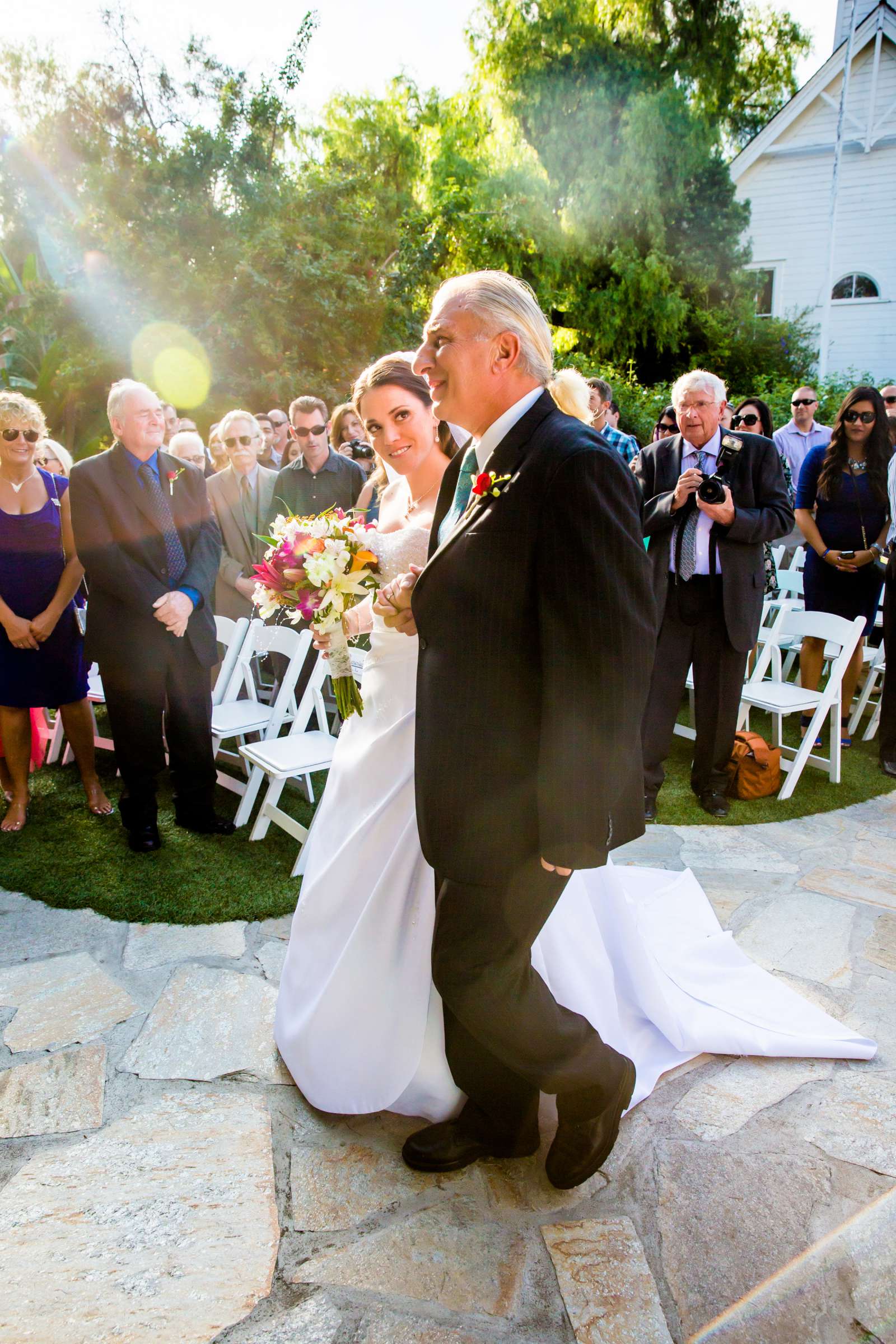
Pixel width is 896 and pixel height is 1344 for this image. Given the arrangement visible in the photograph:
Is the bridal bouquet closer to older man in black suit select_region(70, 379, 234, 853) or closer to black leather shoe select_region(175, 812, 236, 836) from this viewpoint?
older man in black suit select_region(70, 379, 234, 853)

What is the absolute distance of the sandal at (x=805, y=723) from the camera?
21.6ft

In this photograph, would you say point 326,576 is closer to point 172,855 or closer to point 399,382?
point 399,382

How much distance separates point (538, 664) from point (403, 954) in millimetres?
1089

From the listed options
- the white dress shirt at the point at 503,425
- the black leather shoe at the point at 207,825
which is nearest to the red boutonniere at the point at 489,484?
the white dress shirt at the point at 503,425

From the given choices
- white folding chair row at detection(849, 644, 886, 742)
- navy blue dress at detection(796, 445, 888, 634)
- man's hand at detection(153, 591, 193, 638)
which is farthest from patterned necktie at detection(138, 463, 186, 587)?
white folding chair row at detection(849, 644, 886, 742)

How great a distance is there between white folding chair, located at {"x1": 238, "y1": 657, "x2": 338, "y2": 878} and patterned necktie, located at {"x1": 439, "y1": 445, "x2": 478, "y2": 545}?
1978mm

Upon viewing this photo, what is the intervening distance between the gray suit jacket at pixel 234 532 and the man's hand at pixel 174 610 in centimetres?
219

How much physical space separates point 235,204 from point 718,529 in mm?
18736

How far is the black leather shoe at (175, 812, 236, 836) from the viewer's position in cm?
477

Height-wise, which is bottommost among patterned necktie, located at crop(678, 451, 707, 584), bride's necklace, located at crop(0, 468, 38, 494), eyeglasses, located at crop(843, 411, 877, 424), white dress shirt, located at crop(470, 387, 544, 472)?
patterned necktie, located at crop(678, 451, 707, 584)

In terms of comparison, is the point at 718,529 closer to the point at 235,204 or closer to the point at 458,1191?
the point at 458,1191

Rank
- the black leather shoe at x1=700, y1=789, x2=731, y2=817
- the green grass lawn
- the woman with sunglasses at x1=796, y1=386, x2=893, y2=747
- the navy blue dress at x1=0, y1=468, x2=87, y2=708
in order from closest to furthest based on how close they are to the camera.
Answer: the green grass lawn → the navy blue dress at x1=0, y1=468, x2=87, y2=708 → the black leather shoe at x1=700, y1=789, x2=731, y2=817 → the woman with sunglasses at x1=796, y1=386, x2=893, y2=747

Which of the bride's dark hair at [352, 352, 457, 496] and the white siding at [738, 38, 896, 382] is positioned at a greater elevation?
the white siding at [738, 38, 896, 382]

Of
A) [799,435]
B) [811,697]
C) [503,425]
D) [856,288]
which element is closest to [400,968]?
[503,425]
